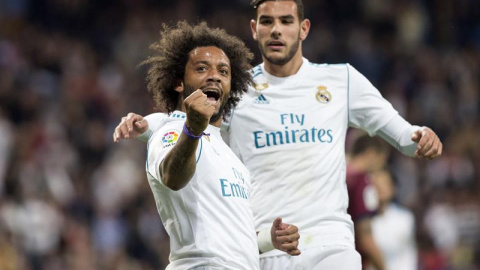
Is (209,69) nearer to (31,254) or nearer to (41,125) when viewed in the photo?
(31,254)

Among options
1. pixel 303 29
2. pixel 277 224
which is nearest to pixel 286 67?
pixel 303 29

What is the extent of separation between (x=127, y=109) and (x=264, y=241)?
9393 mm

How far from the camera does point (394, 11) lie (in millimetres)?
17297

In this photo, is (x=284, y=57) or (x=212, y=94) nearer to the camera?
(x=212, y=94)

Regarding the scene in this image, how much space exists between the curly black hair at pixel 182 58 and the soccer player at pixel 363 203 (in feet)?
6.80

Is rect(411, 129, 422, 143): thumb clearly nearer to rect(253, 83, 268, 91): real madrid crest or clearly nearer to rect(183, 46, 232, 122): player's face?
rect(253, 83, 268, 91): real madrid crest

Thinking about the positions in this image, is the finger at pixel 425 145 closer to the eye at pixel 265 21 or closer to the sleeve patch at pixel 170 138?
the eye at pixel 265 21

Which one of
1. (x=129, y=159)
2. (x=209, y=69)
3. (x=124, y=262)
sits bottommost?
(x=124, y=262)

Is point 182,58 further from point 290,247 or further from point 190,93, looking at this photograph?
point 290,247

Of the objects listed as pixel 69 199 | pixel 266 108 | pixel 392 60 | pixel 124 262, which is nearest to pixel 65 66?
pixel 69 199

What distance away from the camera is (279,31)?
620 cm

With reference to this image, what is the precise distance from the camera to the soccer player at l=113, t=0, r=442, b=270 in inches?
233

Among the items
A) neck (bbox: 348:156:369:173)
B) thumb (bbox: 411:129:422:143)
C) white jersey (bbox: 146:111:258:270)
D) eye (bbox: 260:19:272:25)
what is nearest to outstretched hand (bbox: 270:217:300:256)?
white jersey (bbox: 146:111:258:270)

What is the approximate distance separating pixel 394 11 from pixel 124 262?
24.2 ft
